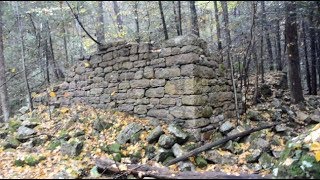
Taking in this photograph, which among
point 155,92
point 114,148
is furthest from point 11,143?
point 155,92

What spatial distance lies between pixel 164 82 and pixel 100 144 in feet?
6.32

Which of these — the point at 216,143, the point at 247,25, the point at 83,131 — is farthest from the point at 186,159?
the point at 247,25

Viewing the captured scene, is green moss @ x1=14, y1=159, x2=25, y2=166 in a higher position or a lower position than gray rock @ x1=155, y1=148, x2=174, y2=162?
higher

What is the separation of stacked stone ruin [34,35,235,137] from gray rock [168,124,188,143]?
234mm

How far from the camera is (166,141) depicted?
645cm

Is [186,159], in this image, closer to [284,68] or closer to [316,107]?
[316,107]

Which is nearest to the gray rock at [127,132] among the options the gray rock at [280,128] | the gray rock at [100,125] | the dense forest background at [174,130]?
the dense forest background at [174,130]

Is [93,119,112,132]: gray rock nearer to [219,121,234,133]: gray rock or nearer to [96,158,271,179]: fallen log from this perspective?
[219,121,234,133]: gray rock

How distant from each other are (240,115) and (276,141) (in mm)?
1884

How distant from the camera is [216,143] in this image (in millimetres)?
6570

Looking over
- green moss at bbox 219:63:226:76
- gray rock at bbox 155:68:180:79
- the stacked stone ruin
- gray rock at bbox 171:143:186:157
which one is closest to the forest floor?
gray rock at bbox 171:143:186:157

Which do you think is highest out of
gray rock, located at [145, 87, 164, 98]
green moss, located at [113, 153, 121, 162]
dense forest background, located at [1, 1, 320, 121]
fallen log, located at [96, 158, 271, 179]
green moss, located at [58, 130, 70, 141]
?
dense forest background, located at [1, 1, 320, 121]

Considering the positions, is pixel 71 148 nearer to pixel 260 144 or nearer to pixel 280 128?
pixel 260 144

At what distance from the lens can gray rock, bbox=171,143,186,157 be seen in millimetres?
6191
